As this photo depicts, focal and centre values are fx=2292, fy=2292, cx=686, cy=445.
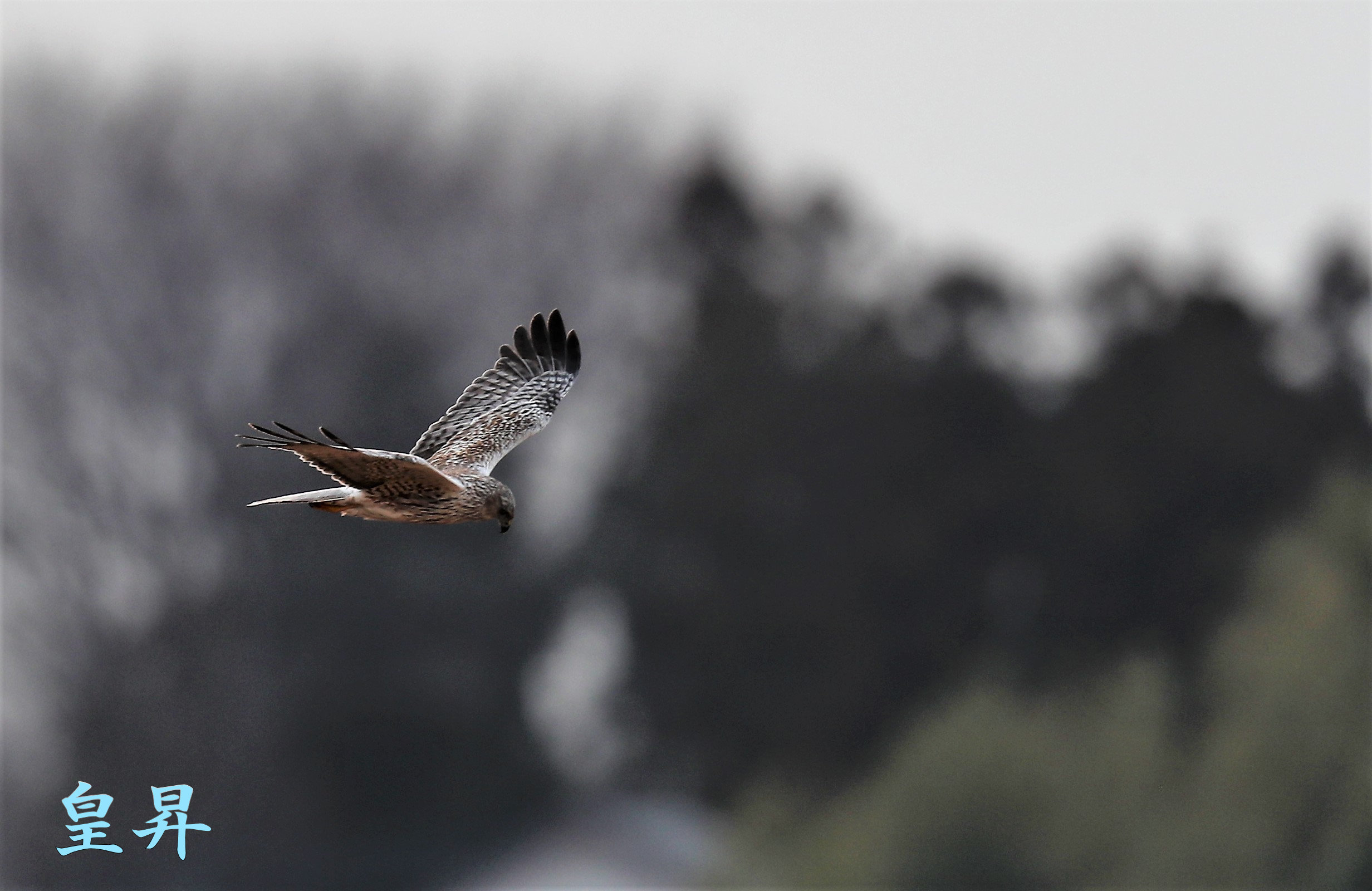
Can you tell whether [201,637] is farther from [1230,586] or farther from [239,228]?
[1230,586]

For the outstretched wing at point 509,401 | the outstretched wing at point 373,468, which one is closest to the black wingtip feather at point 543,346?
the outstretched wing at point 509,401

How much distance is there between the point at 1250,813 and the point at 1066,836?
2391 millimetres

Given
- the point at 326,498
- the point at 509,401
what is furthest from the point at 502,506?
the point at 509,401

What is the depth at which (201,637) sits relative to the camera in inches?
1293

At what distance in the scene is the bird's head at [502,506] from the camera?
8.11 m

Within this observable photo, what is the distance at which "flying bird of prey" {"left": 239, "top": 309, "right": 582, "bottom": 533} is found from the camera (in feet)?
24.4

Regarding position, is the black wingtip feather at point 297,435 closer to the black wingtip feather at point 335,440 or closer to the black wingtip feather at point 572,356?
the black wingtip feather at point 335,440

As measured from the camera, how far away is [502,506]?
8156mm

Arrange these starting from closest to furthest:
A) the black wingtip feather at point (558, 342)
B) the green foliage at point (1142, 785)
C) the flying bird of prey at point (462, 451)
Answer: the flying bird of prey at point (462, 451) → the black wingtip feather at point (558, 342) → the green foliage at point (1142, 785)

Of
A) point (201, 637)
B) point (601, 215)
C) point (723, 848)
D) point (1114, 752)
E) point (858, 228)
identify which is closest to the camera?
point (1114, 752)

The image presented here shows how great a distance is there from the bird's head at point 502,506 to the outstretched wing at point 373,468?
27 cm

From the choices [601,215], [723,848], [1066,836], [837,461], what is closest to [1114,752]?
[1066,836]

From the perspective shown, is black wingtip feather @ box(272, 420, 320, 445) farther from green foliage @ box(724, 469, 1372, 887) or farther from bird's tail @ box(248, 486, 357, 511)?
green foliage @ box(724, 469, 1372, 887)

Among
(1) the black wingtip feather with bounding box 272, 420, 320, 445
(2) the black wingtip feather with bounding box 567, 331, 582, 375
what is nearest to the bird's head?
(1) the black wingtip feather with bounding box 272, 420, 320, 445
